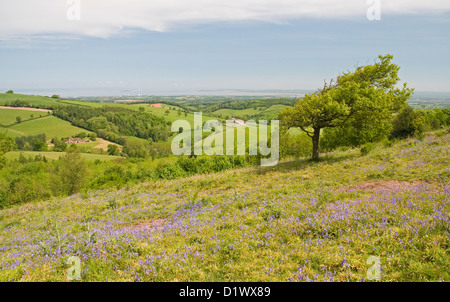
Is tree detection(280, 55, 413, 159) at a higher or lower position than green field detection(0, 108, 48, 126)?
lower

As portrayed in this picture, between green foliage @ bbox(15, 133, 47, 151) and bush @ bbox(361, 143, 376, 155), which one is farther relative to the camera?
green foliage @ bbox(15, 133, 47, 151)

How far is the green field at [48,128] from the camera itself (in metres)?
150

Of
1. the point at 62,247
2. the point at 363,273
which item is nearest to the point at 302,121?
the point at 363,273

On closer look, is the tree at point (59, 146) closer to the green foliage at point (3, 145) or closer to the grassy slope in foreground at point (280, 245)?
the green foliage at point (3, 145)

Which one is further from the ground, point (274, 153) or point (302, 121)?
point (302, 121)

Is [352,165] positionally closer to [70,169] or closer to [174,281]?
[174,281]

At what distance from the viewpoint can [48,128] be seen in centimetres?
15800

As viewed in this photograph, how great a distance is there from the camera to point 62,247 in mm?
7500

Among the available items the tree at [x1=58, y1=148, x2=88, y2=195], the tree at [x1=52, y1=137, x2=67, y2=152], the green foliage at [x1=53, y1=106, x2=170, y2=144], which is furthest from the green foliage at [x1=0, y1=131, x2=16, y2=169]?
the green foliage at [x1=53, y1=106, x2=170, y2=144]

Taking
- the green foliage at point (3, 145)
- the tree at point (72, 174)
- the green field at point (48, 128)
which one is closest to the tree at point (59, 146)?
the green field at point (48, 128)

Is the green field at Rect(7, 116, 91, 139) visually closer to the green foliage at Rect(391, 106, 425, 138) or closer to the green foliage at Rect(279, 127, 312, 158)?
the green foliage at Rect(279, 127, 312, 158)

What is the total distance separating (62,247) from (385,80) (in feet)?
114

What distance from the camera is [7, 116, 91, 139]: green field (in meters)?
150

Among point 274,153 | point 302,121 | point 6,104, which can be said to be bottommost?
point 274,153
